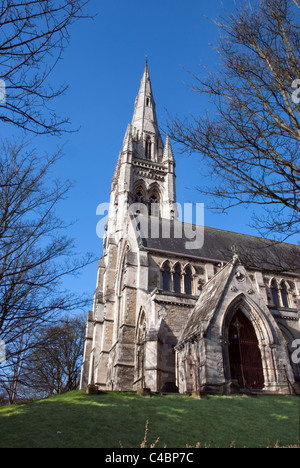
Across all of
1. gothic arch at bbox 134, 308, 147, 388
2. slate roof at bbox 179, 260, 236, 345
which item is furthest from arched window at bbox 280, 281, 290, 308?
gothic arch at bbox 134, 308, 147, 388

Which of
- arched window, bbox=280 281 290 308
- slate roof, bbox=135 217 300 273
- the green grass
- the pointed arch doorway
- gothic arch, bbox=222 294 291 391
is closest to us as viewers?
the green grass

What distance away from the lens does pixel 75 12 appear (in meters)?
5.95

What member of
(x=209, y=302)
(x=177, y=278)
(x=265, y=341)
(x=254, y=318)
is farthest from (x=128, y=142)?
(x=265, y=341)

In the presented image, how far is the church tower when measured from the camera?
2178 centimetres

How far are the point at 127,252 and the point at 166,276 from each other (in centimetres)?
327

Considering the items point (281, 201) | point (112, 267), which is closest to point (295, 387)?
Answer: point (281, 201)

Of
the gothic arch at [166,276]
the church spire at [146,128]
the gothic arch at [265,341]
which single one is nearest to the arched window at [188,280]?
the gothic arch at [166,276]

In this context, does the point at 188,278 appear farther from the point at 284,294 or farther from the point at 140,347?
the point at 284,294

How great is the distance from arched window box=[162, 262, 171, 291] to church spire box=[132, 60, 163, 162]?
74.6ft

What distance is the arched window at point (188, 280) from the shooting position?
22323 millimetres

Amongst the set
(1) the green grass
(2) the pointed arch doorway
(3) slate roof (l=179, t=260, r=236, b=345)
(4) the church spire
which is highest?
(4) the church spire

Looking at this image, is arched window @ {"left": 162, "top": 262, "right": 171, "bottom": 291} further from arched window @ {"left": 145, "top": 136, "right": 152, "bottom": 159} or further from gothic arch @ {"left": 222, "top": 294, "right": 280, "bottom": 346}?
arched window @ {"left": 145, "top": 136, "right": 152, "bottom": 159}

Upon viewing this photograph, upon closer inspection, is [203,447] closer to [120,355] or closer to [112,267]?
[120,355]

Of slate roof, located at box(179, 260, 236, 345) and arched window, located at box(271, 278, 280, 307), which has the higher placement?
arched window, located at box(271, 278, 280, 307)
